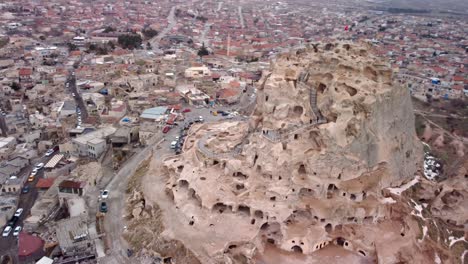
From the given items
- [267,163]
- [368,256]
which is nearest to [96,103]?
[267,163]

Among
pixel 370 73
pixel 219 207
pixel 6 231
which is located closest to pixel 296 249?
pixel 219 207

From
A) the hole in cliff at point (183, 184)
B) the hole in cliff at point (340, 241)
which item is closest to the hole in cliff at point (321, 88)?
the hole in cliff at point (340, 241)

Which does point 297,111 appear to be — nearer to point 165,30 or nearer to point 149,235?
point 149,235

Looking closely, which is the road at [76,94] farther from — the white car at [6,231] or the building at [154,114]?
the white car at [6,231]

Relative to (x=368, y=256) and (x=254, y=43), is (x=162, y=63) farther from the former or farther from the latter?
(x=368, y=256)

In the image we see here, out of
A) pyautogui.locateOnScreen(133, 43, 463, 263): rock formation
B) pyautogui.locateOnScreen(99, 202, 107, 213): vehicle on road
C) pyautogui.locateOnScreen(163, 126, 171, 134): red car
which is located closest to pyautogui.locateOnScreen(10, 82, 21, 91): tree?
pyautogui.locateOnScreen(163, 126, 171, 134): red car

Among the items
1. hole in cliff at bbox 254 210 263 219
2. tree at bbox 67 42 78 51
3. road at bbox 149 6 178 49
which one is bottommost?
road at bbox 149 6 178 49

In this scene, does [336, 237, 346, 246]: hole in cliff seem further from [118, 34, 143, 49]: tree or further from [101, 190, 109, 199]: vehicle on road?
[118, 34, 143, 49]: tree
